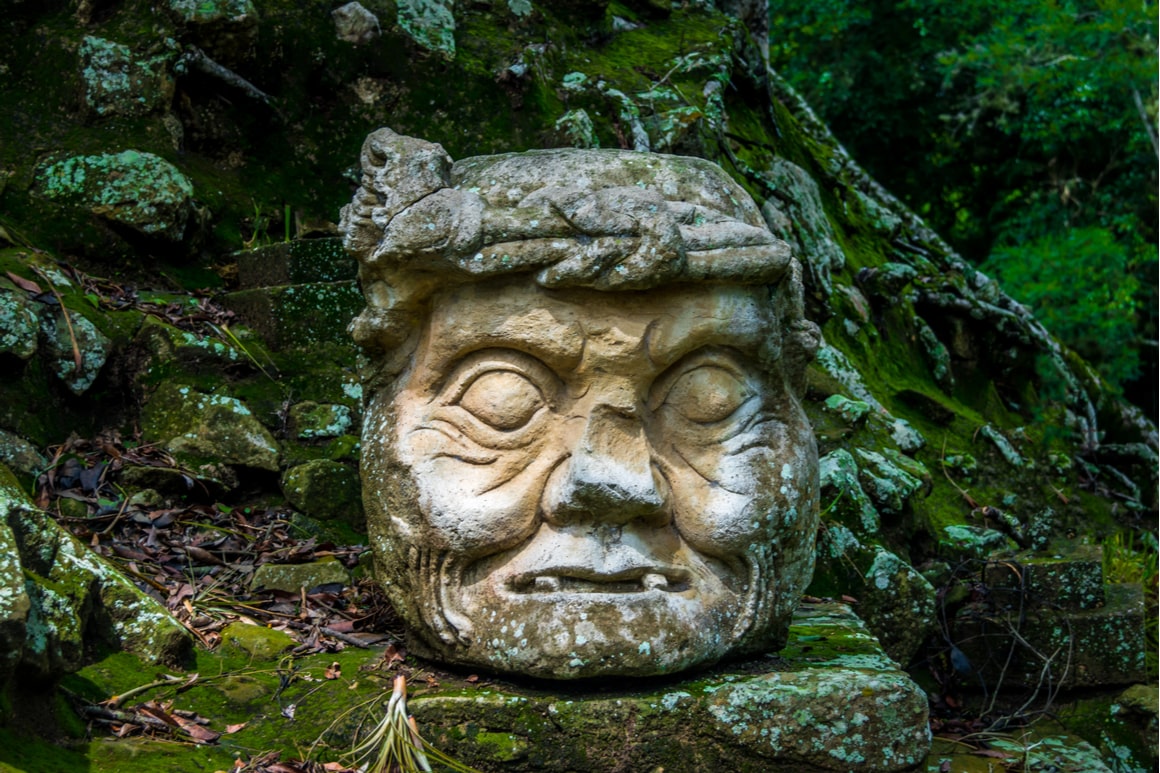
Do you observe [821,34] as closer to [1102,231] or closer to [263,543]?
[1102,231]

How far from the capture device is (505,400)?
12.6 feet

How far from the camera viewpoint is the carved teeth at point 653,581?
3.75 metres

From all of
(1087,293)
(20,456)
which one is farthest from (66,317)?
(1087,293)

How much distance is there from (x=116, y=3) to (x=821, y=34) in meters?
10.4

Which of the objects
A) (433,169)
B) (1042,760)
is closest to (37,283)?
(433,169)

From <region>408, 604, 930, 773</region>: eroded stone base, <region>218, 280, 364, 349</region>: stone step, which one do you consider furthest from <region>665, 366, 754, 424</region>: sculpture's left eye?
→ <region>218, 280, 364, 349</region>: stone step

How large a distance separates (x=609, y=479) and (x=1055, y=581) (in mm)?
2820

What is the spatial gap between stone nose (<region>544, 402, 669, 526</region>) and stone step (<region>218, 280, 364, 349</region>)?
231 cm

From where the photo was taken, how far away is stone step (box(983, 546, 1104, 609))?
566 centimetres

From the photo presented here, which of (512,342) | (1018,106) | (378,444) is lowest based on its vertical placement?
(378,444)

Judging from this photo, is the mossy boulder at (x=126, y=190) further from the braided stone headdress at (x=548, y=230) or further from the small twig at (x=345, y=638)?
the small twig at (x=345, y=638)

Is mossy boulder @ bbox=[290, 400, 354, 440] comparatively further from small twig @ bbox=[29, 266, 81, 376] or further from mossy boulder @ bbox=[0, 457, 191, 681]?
mossy boulder @ bbox=[0, 457, 191, 681]

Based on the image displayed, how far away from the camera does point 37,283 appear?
5453 mm

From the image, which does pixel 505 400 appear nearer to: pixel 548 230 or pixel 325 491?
pixel 548 230
